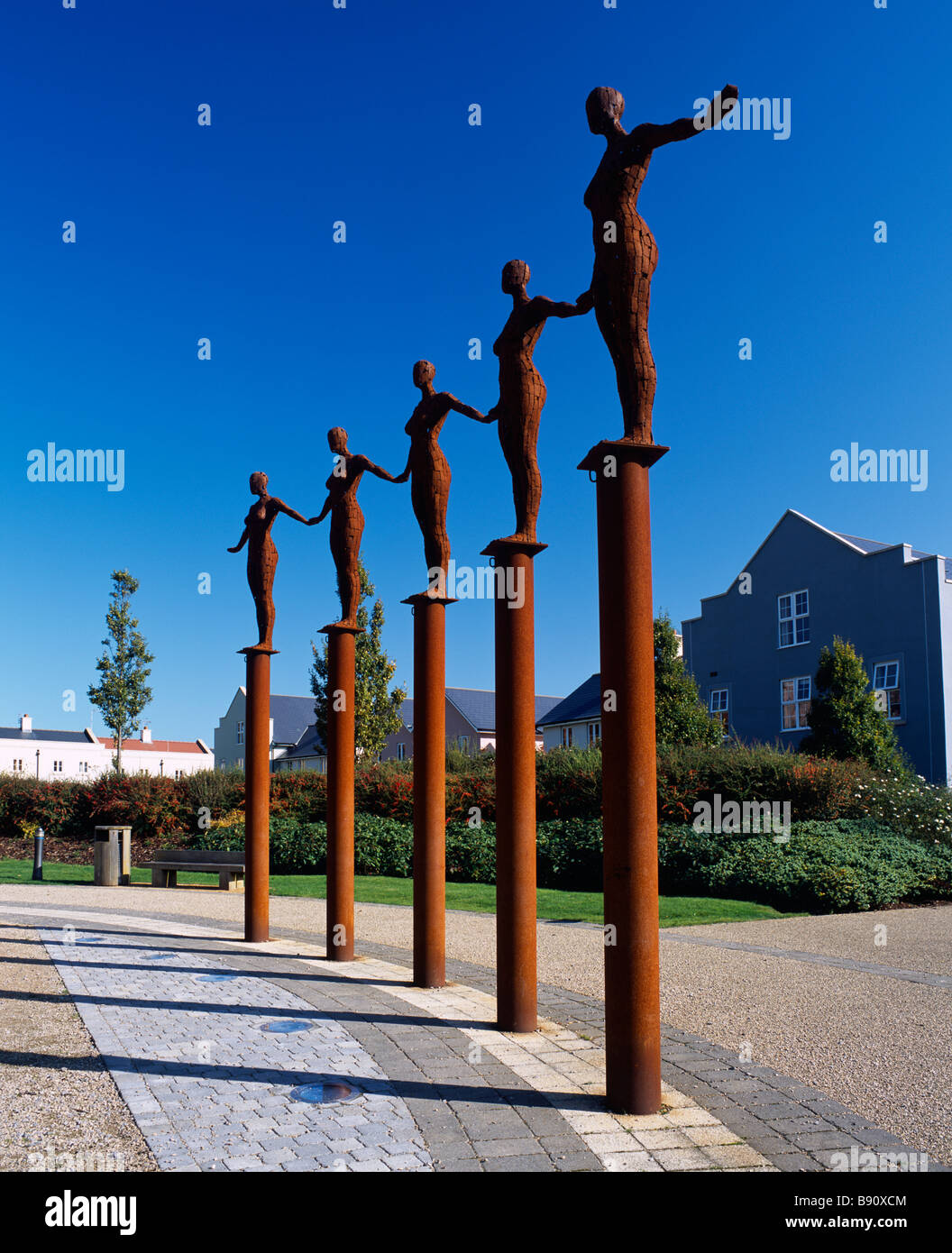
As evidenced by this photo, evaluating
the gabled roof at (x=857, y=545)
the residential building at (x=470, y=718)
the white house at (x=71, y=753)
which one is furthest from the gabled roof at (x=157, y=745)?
the gabled roof at (x=857, y=545)

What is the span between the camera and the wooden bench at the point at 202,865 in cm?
1678

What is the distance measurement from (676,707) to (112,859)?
13.8 metres

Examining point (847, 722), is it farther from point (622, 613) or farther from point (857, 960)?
point (622, 613)

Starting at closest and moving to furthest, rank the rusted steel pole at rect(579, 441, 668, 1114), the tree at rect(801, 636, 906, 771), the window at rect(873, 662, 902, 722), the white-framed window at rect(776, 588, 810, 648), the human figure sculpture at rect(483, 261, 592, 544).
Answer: the rusted steel pole at rect(579, 441, 668, 1114) → the human figure sculpture at rect(483, 261, 592, 544) → the tree at rect(801, 636, 906, 771) → the window at rect(873, 662, 902, 722) → the white-framed window at rect(776, 588, 810, 648)

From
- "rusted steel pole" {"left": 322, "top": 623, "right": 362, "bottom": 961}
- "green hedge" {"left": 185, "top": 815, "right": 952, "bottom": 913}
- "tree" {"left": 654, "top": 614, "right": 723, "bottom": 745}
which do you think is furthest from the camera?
"tree" {"left": 654, "top": 614, "right": 723, "bottom": 745}

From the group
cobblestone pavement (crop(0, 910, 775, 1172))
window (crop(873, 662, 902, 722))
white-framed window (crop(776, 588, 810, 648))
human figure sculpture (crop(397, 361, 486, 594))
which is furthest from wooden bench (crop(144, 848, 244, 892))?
white-framed window (crop(776, 588, 810, 648))

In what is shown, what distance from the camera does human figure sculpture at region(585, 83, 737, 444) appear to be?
522 cm

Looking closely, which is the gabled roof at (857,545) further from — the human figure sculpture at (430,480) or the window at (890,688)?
the human figure sculpture at (430,480)

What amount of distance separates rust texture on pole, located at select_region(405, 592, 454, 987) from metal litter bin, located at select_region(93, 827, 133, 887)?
1184cm

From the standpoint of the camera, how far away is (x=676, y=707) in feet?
81.1

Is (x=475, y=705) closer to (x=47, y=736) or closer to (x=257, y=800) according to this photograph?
(x=47, y=736)

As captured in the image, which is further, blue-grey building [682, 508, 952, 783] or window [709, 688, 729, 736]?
window [709, 688, 729, 736]

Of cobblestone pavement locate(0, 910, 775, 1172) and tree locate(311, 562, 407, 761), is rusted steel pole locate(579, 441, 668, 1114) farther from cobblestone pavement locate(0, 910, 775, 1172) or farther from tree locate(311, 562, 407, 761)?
tree locate(311, 562, 407, 761)

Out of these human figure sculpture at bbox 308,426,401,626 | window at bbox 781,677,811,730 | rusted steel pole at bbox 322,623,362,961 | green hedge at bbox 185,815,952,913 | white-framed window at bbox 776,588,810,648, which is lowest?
green hedge at bbox 185,815,952,913
